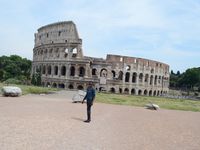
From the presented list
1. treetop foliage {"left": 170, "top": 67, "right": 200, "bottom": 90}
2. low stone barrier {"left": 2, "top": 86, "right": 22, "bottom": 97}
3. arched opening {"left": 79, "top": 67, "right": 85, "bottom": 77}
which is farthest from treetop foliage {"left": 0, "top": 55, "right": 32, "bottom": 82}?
low stone barrier {"left": 2, "top": 86, "right": 22, "bottom": 97}

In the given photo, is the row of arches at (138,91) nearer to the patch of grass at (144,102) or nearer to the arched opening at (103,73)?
the arched opening at (103,73)

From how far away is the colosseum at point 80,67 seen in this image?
62.3 meters

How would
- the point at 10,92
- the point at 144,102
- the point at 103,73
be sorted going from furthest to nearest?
the point at 103,73 → the point at 144,102 → the point at 10,92

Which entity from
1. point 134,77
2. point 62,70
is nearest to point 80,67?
point 62,70

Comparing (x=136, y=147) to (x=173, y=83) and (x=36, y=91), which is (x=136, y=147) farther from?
(x=173, y=83)

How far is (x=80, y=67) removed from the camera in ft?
207

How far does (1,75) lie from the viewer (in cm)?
7500

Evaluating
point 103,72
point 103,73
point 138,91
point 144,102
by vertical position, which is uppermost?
point 103,72

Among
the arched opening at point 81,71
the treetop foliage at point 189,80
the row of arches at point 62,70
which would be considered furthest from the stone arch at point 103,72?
the treetop foliage at point 189,80

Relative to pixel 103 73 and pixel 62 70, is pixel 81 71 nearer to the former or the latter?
pixel 62 70

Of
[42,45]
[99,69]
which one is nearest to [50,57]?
[42,45]

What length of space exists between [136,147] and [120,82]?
181 feet

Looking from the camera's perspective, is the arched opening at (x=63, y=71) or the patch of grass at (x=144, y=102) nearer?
the patch of grass at (x=144, y=102)

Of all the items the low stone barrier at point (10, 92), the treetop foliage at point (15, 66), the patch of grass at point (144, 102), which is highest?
the treetop foliage at point (15, 66)
